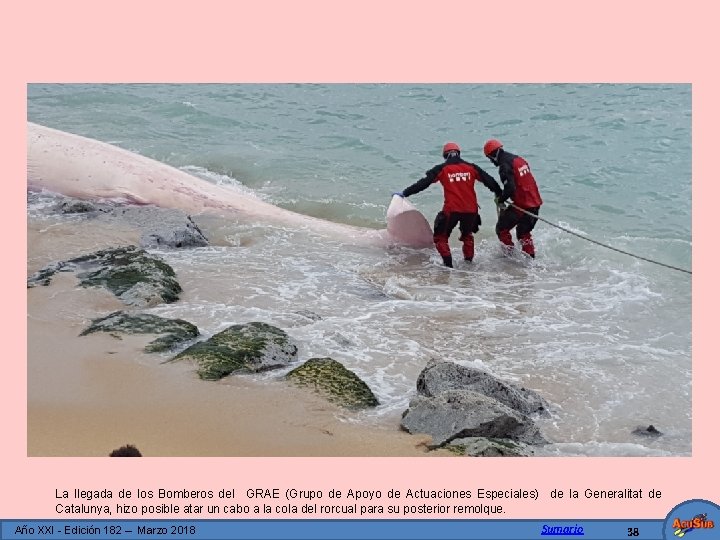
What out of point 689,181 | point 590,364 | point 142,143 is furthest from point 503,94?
point 590,364

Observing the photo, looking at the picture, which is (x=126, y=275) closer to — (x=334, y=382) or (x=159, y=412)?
(x=159, y=412)

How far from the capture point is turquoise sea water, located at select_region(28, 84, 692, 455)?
23.1 ft

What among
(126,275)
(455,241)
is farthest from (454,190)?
(126,275)

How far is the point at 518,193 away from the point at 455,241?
4.99 ft

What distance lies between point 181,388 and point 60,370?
923mm

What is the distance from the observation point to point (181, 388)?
582 centimetres

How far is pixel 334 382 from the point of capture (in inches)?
239

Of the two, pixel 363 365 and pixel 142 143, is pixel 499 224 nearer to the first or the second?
pixel 363 365

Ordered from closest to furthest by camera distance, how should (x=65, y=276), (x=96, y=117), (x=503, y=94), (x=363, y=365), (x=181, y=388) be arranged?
(x=181, y=388)
(x=363, y=365)
(x=65, y=276)
(x=96, y=117)
(x=503, y=94)

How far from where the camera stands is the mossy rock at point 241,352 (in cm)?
617

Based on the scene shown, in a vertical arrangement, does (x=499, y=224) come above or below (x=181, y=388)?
above

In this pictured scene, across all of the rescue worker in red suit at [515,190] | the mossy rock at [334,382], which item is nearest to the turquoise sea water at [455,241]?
the mossy rock at [334,382]

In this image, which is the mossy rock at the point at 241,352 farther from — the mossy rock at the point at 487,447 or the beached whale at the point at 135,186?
the beached whale at the point at 135,186

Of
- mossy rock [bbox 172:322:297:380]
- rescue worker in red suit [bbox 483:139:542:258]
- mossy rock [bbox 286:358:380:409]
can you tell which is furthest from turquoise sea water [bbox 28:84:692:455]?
rescue worker in red suit [bbox 483:139:542:258]
